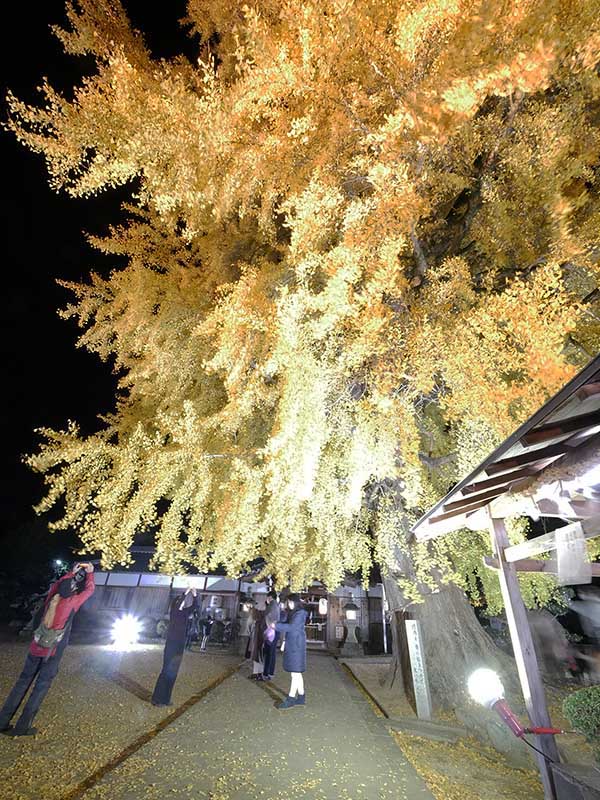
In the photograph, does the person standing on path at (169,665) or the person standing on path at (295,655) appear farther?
the person standing on path at (295,655)

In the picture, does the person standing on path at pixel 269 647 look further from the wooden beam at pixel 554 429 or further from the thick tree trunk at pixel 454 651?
the wooden beam at pixel 554 429

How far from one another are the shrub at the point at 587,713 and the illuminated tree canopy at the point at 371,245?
320 cm

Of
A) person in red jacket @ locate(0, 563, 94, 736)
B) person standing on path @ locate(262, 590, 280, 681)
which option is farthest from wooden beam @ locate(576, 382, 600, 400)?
person standing on path @ locate(262, 590, 280, 681)

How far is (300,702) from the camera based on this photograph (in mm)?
7379

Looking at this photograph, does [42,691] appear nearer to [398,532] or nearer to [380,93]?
[398,532]

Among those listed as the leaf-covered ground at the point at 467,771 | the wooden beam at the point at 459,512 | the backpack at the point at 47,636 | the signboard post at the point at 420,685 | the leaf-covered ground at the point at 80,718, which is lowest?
the leaf-covered ground at the point at 467,771

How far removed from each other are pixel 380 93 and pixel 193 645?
19.2 m

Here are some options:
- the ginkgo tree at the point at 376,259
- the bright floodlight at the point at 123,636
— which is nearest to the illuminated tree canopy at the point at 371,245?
the ginkgo tree at the point at 376,259

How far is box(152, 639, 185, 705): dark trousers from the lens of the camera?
6367 mm

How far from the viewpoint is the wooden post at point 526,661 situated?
3570mm

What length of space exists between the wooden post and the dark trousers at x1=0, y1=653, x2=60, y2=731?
5268mm

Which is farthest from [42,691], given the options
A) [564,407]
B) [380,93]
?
[380,93]

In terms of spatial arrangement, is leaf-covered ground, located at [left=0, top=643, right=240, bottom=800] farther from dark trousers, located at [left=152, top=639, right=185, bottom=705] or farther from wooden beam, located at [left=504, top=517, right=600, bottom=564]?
wooden beam, located at [left=504, top=517, right=600, bottom=564]

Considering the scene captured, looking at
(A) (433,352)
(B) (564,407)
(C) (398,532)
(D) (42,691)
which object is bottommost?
(D) (42,691)
